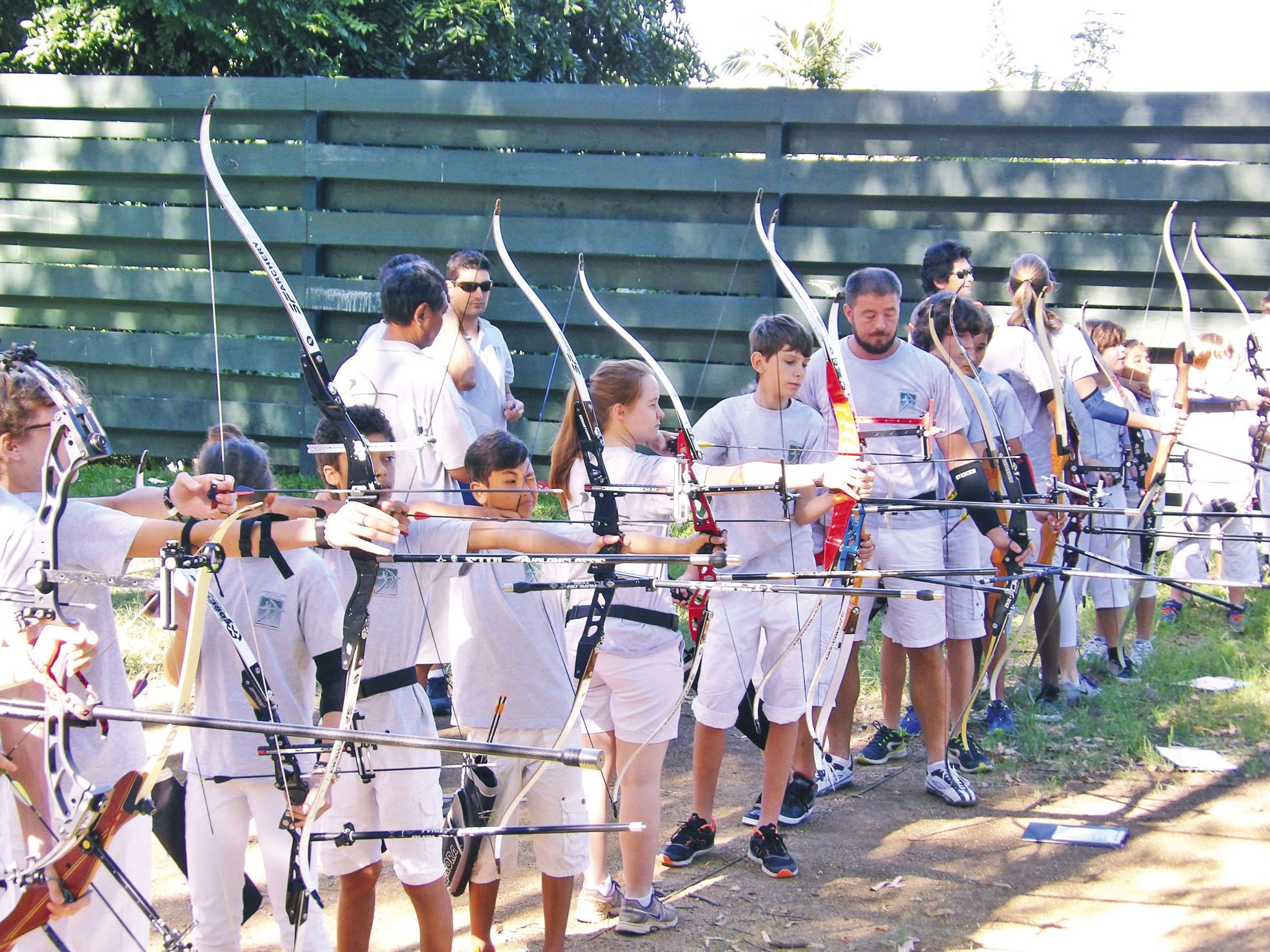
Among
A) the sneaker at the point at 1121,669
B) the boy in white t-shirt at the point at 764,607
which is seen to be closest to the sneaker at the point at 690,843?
the boy in white t-shirt at the point at 764,607

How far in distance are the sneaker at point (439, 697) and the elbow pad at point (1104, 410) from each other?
8.83 ft

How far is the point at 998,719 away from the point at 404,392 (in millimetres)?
2600

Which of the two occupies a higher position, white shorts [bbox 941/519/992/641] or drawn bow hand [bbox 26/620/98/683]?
drawn bow hand [bbox 26/620/98/683]

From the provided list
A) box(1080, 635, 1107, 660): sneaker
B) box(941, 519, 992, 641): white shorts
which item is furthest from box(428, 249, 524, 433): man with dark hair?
box(1080, 635, 1107, 660): sneaker

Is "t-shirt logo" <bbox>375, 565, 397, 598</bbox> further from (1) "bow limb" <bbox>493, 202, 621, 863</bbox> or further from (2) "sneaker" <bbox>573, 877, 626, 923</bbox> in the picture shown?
(2) "sneaker" <bbox>573, 877, 626, 923</bbox>

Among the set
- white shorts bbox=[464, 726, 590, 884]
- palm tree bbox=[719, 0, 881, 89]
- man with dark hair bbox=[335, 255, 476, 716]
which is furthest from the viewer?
palm tree bbox=[719, 0, 881, 89]

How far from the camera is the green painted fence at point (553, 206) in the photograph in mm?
6473

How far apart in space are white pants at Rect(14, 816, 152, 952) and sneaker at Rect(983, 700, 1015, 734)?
120 inches

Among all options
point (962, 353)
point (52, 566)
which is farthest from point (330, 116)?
point (52, 566)

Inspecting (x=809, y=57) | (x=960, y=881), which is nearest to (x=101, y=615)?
Result: (x=960, y=881)

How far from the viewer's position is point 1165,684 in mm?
4844

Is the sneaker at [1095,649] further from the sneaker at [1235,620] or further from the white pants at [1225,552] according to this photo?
the sneaker at [1235,620]

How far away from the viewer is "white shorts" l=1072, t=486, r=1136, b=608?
4914 millimetres

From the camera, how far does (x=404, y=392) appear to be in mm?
3039
